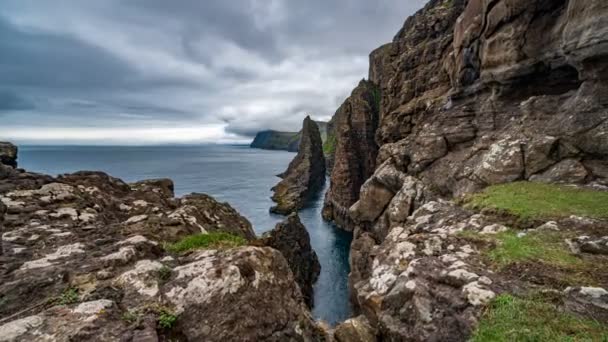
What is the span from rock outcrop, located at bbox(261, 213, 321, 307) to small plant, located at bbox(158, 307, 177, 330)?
1153 inches

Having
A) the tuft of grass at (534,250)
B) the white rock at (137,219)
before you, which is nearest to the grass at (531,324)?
the tuft of grass at (534,250)

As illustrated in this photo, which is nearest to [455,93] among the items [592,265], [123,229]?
[592,265]

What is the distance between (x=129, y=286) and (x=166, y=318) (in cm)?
170

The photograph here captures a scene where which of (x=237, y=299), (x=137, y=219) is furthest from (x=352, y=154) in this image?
(x=237, y=299)

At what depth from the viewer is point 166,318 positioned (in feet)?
20.9

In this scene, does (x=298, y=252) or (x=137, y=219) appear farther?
(x=298, y=252)

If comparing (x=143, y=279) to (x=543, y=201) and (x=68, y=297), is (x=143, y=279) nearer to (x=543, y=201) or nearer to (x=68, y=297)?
(x=68, y=297)

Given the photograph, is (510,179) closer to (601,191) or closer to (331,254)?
(601,191)

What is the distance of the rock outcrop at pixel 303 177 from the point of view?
91188 mm

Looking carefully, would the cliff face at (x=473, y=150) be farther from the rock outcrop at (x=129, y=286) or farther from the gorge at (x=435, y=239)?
the rock outcrop at (x=129, y=286)

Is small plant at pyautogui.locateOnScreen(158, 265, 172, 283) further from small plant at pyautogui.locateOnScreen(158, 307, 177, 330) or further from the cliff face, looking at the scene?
the cliff face

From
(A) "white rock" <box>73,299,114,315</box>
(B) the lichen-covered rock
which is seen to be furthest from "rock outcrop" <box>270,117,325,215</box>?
(A) "white rock" <box>73,299,114,315</box>

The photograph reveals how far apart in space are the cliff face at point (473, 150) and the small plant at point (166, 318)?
6.06 metres

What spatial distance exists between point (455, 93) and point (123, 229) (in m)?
32.3
